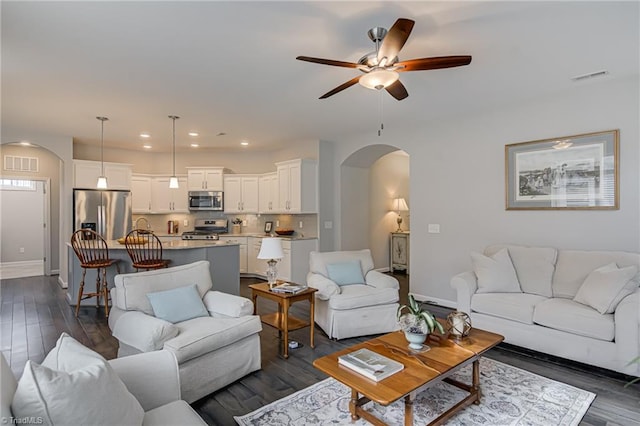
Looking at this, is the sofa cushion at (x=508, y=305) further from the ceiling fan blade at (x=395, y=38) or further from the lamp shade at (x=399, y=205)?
the lamp shade at (x=399, y=205)

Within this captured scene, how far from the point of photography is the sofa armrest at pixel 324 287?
3758 millimetres

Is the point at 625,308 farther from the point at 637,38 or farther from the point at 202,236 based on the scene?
the point at 202,236

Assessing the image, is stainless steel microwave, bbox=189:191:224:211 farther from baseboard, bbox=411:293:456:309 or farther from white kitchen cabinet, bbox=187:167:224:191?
baseboard, bbox=411:293:456:309

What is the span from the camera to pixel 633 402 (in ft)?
8.27

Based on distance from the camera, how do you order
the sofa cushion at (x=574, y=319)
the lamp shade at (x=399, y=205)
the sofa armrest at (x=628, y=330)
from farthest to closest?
1. the lamp shade at (x=399, y=205)
2. the sofa cushion at (x=574, y=319)
3. the sofa armrest at (x=628, y=330)

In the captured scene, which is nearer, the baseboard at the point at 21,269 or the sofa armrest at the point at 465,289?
the sofa armrest at the point at 465,289

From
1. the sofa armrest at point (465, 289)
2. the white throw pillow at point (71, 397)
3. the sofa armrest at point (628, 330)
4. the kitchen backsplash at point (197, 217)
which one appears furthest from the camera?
the kitchen backsplash at point (197, 217)

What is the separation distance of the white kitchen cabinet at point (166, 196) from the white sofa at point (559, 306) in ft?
20.1

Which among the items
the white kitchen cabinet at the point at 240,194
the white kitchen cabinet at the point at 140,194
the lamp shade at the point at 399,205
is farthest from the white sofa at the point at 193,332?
the lamp shade at the point at 399,205

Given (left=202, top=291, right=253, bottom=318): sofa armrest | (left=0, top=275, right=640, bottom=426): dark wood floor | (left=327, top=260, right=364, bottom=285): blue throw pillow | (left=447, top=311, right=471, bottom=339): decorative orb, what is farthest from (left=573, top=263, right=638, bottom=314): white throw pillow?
(left=202, top=291, right=253, bottom=318): sofa armrest

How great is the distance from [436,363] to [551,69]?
300 cm

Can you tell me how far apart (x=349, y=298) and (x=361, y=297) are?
142 millimetres

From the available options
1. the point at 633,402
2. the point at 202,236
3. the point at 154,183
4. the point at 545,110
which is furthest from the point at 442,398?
the point at 154,183

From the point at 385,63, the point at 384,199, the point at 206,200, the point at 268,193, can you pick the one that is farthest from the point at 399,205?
the point at 385,63
